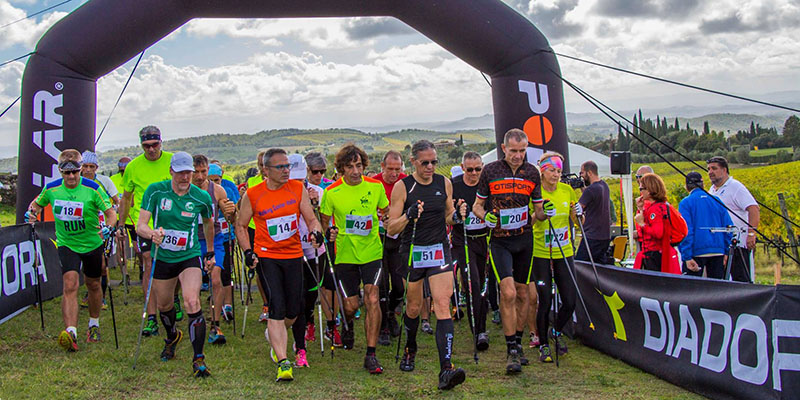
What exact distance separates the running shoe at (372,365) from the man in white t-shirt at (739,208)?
16.2 feet

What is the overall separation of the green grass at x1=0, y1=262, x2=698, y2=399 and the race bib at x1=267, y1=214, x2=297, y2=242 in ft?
4.45


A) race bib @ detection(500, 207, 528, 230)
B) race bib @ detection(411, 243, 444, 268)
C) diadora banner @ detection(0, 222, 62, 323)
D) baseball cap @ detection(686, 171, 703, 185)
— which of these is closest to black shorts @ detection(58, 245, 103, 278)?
diadora banner @ detection(0, 222, 62, 323)

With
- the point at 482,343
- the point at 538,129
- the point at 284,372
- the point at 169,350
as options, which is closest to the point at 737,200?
the point at 538,129

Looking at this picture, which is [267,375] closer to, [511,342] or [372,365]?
[372,365]

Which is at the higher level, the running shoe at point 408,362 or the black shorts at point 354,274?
the black shorts at point 354,274

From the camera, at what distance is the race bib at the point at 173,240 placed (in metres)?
6.44

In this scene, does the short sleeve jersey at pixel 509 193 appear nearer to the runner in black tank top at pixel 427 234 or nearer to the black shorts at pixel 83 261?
the runner in black tank top at pixel 427 234

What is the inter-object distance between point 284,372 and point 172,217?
1838mm

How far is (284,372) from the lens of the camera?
20.4 feet

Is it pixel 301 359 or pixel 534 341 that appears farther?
pixel 534 341

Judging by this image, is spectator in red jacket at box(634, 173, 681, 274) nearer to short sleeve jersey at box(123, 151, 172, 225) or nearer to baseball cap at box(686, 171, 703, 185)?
baseball cap at box(686, 171, 703, 185)

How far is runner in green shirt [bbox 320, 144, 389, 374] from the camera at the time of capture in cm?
673

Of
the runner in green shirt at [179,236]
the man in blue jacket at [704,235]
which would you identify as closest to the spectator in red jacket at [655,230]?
the man in blue jacket at [704,235]

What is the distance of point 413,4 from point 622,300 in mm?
5535
